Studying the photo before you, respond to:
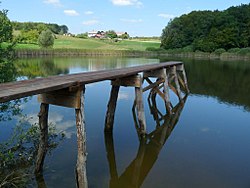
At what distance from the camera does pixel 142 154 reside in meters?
7.96

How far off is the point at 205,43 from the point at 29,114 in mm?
62479

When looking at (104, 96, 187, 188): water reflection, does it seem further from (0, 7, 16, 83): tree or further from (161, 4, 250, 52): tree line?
(161, 4, 250, 52): tree line

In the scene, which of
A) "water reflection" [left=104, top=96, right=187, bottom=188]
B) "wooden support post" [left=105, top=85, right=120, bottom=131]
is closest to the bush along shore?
"water reflection" [left=104, top=96, right=187, bottom=188]

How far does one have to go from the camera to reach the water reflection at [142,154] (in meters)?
6.38

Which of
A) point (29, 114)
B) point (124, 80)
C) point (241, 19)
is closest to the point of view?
point (124, 80)

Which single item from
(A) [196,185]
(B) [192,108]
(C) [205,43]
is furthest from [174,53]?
(A) [196,185]

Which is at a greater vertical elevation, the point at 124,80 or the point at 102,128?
the point at 124,80

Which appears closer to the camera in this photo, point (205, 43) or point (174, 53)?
point (174, 53)

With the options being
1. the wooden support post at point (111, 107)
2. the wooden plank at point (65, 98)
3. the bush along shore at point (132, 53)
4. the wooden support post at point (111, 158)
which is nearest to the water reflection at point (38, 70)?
the wooden support post at point (111, 107)

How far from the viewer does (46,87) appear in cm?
458

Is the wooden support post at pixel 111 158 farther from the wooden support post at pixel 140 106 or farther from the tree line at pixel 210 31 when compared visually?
the tree line at pixel 210 31

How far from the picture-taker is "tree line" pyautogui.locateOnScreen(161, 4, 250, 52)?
6719 centimetres

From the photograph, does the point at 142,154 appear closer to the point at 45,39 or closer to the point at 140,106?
the point at 140,106

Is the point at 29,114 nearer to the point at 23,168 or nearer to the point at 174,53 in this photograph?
the point at 23,168
